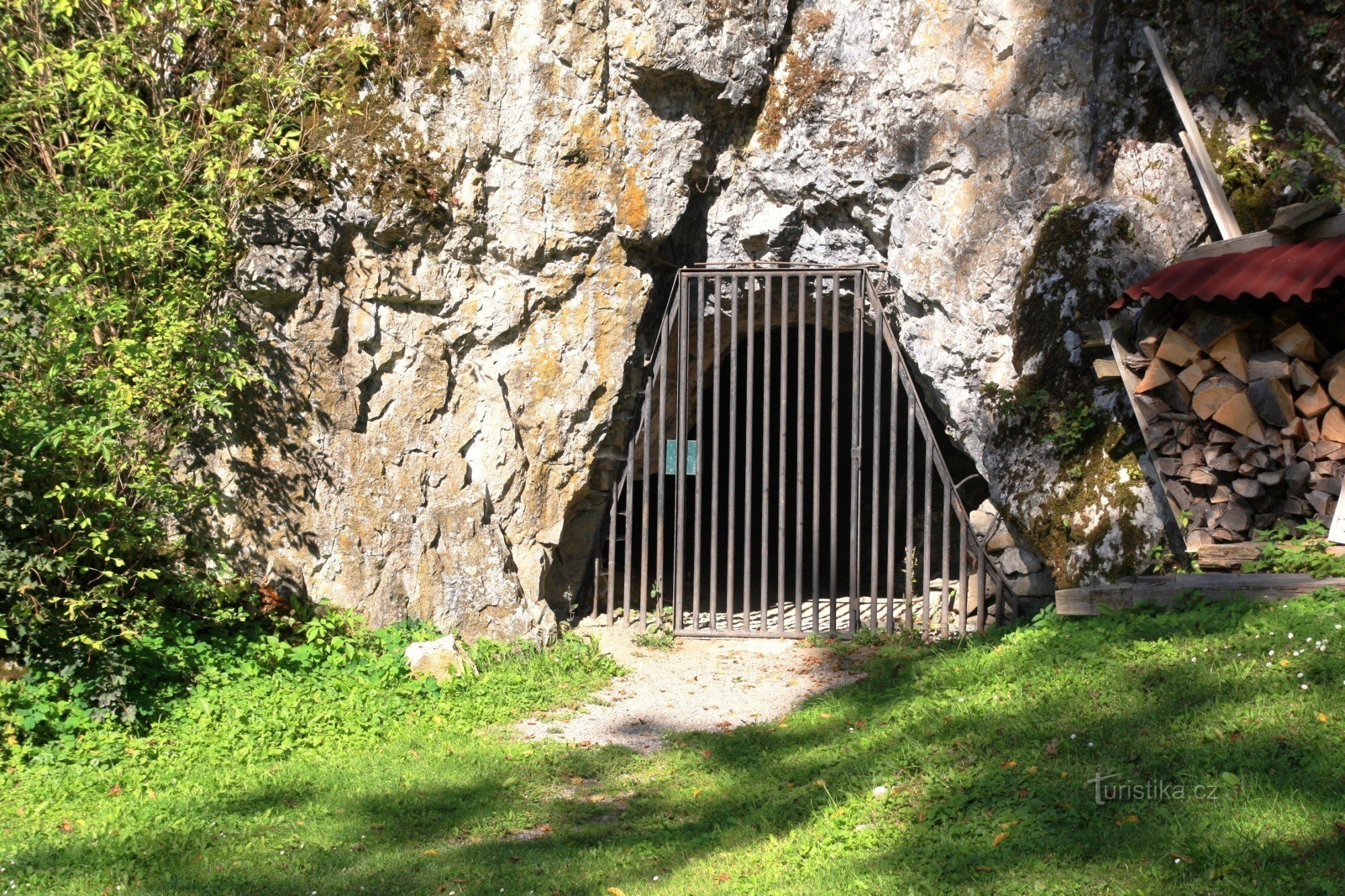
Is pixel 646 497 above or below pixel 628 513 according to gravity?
above

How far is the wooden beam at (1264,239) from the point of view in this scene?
19.1ft

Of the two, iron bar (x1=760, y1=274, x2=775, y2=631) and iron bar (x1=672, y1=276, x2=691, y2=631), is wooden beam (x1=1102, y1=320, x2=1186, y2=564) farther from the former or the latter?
iron bar (x1=672, y1=276, x2=691, y2=631)

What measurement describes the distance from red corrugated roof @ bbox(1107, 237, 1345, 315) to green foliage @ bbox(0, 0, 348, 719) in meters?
5.43

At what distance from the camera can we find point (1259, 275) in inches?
224

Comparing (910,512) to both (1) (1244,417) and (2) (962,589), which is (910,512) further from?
(1) (1244,417)

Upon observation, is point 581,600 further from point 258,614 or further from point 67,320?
point 67,320

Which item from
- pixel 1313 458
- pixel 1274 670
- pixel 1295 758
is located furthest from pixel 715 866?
pixel 1313 458

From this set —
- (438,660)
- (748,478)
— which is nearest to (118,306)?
(438,660)

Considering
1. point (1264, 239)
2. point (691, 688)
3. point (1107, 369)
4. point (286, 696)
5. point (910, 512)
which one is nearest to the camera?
point (286, 696)

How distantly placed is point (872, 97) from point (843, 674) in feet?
13.8

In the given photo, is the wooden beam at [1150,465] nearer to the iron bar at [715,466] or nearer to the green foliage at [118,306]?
the iron bar at [715,466]

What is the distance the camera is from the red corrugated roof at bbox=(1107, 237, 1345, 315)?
17.9ft

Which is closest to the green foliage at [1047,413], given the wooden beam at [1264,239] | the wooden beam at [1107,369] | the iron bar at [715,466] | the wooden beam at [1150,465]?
the wooden beam at [1150,465]

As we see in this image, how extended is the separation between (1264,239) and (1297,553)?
5.98ft
